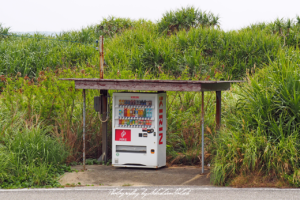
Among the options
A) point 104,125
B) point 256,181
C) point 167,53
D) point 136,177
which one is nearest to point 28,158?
point 104,125

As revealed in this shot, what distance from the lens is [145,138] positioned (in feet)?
30.5

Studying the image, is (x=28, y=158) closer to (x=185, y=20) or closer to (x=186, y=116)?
(x=186, y=116)

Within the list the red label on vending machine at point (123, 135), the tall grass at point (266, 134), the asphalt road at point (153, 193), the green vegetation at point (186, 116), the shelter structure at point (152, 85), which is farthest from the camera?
the red label on vending machine at point (123, 135)

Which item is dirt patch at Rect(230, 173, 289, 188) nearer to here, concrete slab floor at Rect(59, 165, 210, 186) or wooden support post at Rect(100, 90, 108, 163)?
concrete slab floor at Rect(59, 165, 210, 186)

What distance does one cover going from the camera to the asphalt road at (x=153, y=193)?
7023mm

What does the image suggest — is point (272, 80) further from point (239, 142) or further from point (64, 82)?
point (64, 82)

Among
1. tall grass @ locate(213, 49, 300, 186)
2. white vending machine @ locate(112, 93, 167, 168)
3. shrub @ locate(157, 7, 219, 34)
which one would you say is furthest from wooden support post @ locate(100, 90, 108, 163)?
shrub @ locate(157, 7, 219, 34)

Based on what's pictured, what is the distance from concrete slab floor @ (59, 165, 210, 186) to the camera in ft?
26.8

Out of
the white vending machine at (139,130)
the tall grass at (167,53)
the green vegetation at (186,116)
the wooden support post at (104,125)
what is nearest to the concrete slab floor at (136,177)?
the white vending machine at (139,130)

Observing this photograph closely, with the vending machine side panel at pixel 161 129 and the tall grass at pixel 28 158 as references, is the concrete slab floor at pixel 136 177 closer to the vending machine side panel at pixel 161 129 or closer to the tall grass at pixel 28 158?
the vending machine side panel at pixel 161 129

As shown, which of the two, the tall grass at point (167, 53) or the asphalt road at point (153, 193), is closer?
the asphalt road at point (153, 193)

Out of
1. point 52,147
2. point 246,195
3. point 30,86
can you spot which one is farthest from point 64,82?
point 246,195

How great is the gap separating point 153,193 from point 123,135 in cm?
246

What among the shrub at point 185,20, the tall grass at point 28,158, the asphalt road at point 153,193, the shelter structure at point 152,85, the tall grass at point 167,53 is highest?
the shrub at point 185,20
